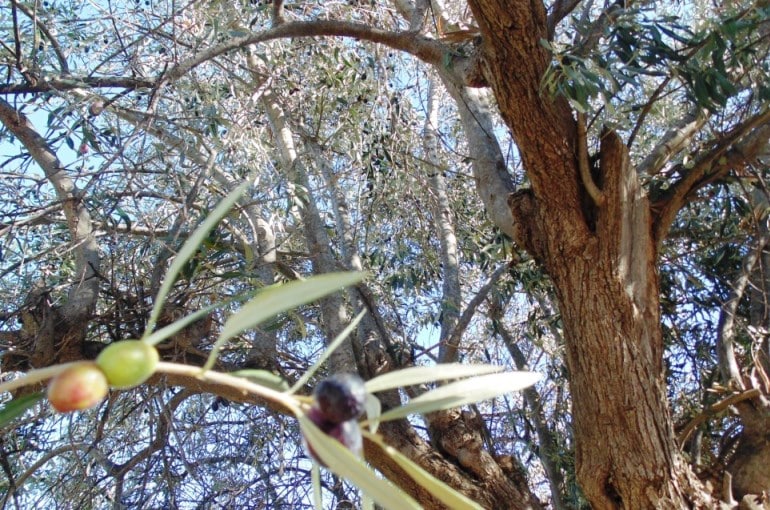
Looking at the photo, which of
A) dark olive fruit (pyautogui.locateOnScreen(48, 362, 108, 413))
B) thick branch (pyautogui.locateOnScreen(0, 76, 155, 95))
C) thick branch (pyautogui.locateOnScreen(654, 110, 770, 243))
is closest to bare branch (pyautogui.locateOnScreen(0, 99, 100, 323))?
thick branch (pyautogui.locateOnScreen(0, 76, 155, 95))

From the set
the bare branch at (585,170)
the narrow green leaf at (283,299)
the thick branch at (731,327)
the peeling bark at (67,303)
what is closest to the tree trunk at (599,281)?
the bare branch at (585,170)

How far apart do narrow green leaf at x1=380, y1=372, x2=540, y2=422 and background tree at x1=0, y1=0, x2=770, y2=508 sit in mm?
1894

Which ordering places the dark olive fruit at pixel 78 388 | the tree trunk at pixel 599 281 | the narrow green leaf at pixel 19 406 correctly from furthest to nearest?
the tree trunk at pixel 599 281 → the narrow green leaf at pixel 19 406 → the dark olive fruit at pixel 78 388

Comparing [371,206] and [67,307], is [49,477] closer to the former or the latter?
[67,307]

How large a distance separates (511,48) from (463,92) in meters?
1.33

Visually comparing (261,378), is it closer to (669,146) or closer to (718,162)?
(718,162)

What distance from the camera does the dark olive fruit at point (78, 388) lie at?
0.57 meters

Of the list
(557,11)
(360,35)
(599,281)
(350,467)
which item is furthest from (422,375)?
(360,35)

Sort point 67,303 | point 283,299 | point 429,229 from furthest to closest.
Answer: point 429,229 → point 67,303 → point 283,299

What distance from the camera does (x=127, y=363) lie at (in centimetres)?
57

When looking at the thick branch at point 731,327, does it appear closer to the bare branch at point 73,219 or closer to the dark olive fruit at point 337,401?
the bare branch at point 73,219

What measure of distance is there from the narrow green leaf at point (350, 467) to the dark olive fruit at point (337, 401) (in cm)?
2

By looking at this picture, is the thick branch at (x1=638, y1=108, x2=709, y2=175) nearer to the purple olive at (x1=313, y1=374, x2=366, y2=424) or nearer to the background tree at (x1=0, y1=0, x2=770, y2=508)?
the background tree at (x1=0, y1=0, x2=770, y2=508)

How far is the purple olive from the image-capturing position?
2.25 ft
